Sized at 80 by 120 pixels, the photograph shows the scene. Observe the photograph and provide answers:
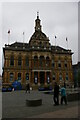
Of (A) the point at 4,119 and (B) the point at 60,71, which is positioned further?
(B) the point at 60,71

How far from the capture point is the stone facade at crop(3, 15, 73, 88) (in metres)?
54.8

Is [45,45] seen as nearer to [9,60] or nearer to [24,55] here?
[24,55]

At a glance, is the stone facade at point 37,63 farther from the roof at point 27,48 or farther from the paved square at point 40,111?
the paved square at point 40,111

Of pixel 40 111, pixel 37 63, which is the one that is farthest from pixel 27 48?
pixel 40 111

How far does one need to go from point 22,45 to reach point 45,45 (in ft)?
26.2

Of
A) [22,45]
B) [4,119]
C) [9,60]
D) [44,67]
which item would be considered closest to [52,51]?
[44,67]

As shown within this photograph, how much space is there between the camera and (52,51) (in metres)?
60.0

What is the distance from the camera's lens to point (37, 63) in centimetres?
5681

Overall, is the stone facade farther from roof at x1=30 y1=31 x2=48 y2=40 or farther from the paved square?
the paved square

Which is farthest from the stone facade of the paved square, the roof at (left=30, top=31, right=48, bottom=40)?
the paved square

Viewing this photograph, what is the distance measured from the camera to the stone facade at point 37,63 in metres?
54.8

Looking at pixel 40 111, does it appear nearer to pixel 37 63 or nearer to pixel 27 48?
pixel 37 63

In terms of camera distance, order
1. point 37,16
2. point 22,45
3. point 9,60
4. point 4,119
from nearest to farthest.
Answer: point 4,119
point 9,60
point 22,45
point 37,16

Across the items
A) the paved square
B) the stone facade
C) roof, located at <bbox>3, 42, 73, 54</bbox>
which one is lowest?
the paved square
